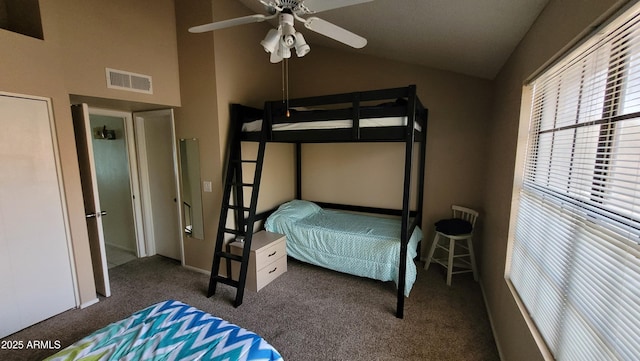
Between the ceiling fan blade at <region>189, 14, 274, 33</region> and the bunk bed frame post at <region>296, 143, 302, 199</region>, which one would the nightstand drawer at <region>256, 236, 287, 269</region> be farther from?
the ceiling fan blade at <region>189, 14, 274, 33</region>

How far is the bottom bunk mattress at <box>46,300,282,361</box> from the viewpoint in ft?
4.33

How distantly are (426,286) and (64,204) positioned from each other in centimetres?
378

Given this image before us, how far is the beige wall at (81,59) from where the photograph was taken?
2.12 m

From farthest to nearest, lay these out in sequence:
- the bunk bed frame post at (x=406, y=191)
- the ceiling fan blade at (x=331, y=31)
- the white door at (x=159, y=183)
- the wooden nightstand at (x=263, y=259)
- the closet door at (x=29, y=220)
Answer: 1. the white door at (x=159, y=183)
2. the wooden nightstand at (x=263, y=259)
3. the bunk bed frame post at (x=406, y=191)
4. the closet door at (x=29, y=220)
5. the ceiling fan blade at (x=331, y=31)

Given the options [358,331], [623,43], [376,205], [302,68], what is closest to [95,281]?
[358,331]

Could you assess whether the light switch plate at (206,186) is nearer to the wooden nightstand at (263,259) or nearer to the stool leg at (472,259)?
the wooden nightstand at (263,259)

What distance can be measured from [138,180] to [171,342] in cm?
299

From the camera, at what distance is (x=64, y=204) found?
2.41 meters

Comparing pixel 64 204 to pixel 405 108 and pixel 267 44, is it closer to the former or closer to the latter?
pixel 267 44

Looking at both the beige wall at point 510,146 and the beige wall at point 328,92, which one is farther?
the beige wall at point 328,92

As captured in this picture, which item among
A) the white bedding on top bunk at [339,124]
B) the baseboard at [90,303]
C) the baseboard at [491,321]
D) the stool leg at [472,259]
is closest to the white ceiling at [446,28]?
the white bedding on top bunk at [339,124]

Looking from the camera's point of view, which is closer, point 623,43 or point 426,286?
point 623,43

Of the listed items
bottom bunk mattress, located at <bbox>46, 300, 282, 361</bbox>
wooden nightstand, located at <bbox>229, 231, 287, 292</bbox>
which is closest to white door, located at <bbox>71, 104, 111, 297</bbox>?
wooden nightstand, located at <bbox>229, 231, 287, 292</bbox>

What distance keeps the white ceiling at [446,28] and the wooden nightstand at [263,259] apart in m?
2.52
